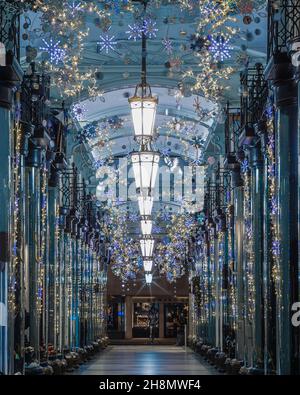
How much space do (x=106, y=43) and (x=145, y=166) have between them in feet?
38.4

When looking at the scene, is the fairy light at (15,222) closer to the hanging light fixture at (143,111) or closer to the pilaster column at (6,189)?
the pilaster column at (6,189)

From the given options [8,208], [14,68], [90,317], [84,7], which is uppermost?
[84,7]

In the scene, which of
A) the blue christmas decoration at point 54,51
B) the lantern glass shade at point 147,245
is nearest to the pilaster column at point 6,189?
the blue christmas decoration at point 54,51

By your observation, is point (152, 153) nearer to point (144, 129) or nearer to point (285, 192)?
point (144, 129)

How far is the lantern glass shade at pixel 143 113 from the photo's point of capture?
14.0 m

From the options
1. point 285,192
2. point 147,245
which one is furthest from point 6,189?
point 147,245

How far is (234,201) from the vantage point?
82.4 ft

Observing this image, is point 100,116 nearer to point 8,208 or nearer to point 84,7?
point 84,7

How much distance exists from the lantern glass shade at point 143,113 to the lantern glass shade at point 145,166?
542 mm

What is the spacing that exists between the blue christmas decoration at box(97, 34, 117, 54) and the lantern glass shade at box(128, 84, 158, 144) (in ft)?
39.2

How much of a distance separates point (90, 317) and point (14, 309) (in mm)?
28095

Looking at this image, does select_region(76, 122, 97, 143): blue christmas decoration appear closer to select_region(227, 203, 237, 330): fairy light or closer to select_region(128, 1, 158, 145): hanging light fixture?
select_region(227, 203, 237, 330): fairy light

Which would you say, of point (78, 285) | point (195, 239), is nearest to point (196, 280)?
point (195, 239)

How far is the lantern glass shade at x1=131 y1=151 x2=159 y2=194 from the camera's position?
585 inches
